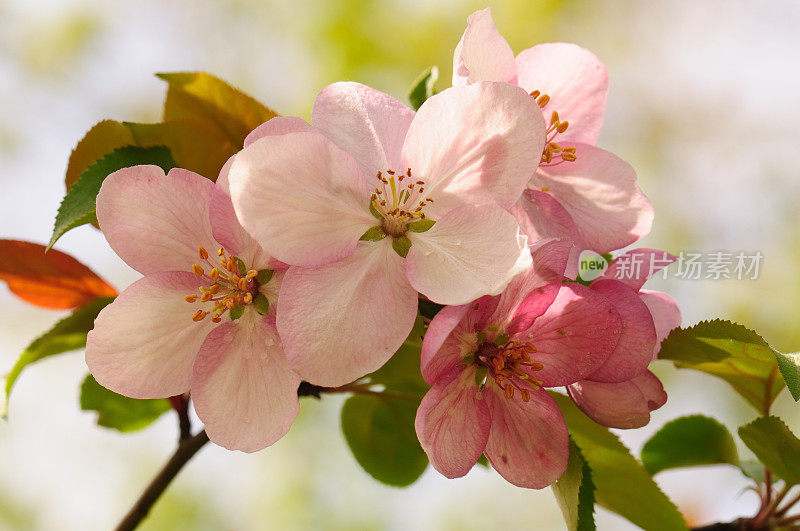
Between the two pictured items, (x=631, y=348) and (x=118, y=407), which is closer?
(x=631, y=348)

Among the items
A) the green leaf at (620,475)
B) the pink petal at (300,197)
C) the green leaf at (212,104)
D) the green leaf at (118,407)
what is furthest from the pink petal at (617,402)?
the green leaf at (118,407)

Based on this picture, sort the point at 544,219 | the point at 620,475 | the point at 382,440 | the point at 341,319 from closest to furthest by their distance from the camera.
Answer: the point at 341,319, the point at 544,219, the point at 620,475, the point at 382,440

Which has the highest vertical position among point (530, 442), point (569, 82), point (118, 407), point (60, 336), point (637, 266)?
point (569, 82)

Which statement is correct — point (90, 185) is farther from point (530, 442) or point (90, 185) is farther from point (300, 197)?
point (530, 442)

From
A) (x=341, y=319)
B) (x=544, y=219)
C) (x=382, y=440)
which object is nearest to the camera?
(x=341, y=319)

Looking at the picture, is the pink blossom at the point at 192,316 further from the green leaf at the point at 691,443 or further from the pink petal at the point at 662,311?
the green leaf at the point at 691,443

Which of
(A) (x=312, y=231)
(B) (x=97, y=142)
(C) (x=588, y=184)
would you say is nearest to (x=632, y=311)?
(C) (x=588, y=184)

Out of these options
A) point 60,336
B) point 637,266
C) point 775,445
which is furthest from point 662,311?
point 60,336
